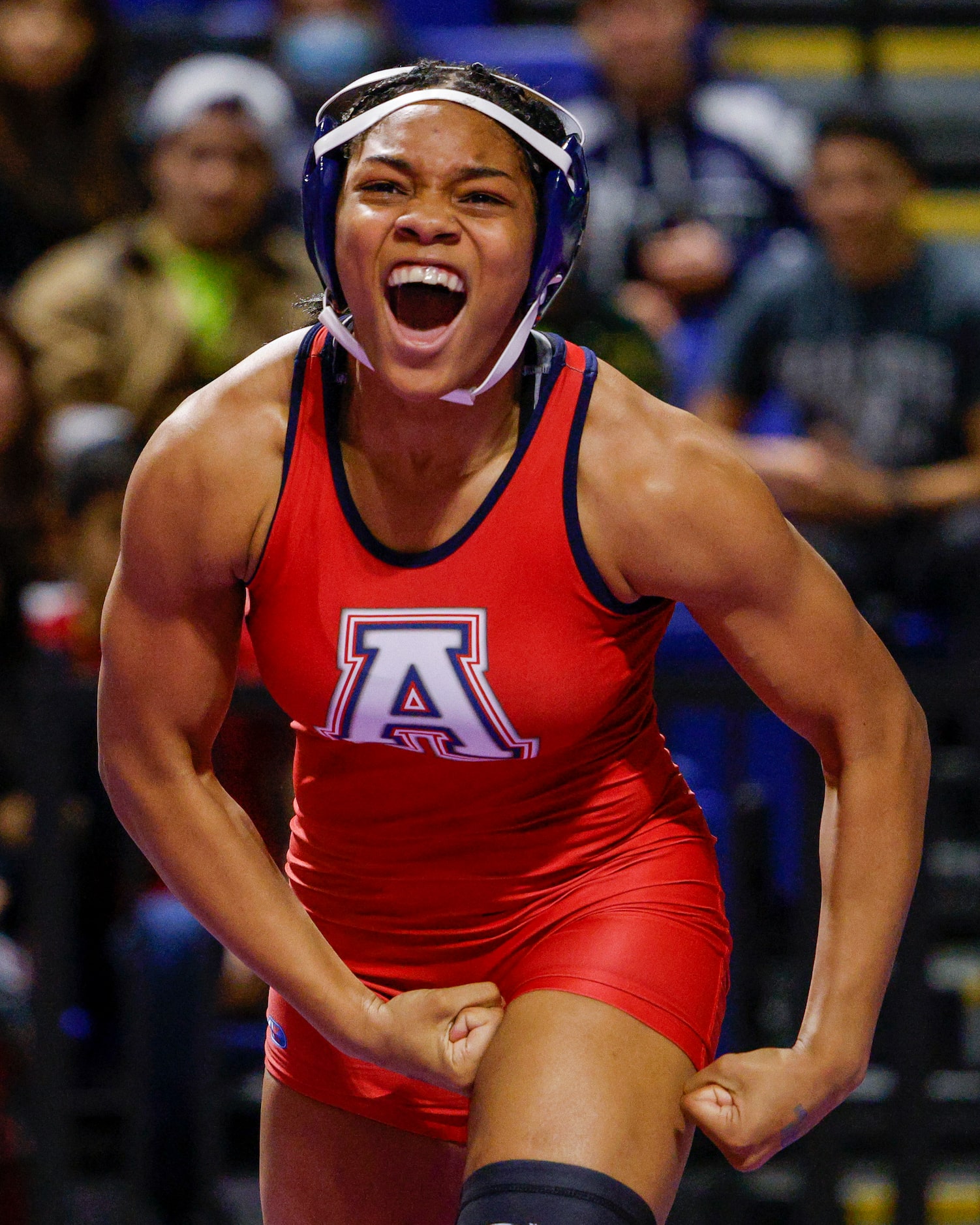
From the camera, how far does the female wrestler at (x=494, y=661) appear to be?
74.7 inches

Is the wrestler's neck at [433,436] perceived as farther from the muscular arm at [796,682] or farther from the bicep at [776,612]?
the bicep at [776,612]

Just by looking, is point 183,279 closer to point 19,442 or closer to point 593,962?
point 19,442

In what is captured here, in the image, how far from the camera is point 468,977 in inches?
85.4

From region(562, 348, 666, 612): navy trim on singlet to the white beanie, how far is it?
261 cm

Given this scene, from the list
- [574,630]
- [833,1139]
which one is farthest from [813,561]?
[833,1139]

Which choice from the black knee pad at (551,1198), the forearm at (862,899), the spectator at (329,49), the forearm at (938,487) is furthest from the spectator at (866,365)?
the black knee pad at (551,1198)

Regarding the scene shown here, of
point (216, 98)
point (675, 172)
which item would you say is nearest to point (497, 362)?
point (216, 98)

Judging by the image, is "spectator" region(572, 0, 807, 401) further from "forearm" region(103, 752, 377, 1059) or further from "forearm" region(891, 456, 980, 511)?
"forearm" region(103, 752, 377, 1059)

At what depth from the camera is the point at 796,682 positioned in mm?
1989

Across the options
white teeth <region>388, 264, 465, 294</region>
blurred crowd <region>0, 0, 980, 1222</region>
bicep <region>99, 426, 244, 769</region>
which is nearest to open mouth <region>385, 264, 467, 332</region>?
white teeth <region>388, 264, 465, 294</region>

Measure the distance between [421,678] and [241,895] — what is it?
1.13 feet

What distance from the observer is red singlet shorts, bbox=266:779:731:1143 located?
6.49 feet

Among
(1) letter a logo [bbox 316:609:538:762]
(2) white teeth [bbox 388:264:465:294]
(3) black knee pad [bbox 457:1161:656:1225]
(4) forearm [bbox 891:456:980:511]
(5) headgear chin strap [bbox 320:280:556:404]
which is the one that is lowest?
(3) black knee pad [bbox 457:1161:656:1225]

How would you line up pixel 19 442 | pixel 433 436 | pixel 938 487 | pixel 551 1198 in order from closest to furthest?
pixel 551 1198, pixel 433 436, pixel 19 442, pixel 938 487
